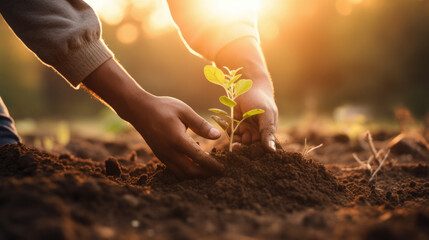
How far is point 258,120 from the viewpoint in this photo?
6.84ft

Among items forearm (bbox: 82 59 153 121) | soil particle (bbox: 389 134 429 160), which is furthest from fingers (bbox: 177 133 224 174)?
soil particle (bbox: 389 134 429 160)

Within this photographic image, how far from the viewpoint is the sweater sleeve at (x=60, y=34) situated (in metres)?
1.73

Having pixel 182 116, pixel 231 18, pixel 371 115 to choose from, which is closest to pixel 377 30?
pixel 371 115

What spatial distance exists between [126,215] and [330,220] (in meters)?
0.83

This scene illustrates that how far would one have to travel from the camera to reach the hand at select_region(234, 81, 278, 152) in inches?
76.9

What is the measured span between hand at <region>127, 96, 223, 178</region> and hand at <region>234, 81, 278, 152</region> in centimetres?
36

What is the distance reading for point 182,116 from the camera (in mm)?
1775

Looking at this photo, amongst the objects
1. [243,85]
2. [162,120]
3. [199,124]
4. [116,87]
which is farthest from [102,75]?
[243,85]

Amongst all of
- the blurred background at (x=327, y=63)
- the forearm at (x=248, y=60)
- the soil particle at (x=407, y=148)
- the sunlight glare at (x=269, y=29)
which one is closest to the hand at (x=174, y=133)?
the forearm at (x=248, y=60)

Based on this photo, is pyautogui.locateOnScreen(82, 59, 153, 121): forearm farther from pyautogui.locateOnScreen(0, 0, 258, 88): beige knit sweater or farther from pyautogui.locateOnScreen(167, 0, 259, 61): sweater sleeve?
pyautogui.locateOnScreen(167, 0, 259, 61): sweater sleeve

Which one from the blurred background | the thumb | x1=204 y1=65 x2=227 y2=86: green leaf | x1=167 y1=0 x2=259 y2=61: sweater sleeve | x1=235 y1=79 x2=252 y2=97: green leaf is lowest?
the thumb

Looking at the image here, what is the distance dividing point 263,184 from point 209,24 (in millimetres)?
1378

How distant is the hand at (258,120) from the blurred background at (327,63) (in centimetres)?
425

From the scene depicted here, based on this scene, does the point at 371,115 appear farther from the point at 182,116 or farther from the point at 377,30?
Result: the point at 182,116
